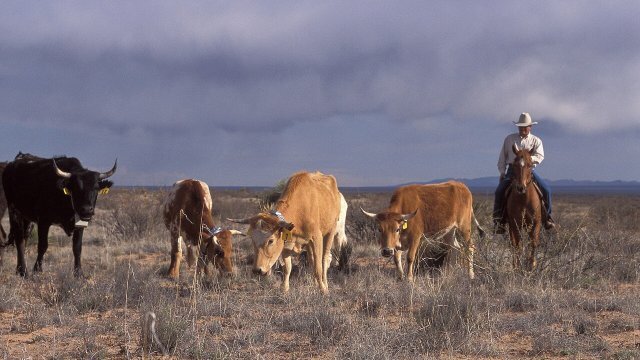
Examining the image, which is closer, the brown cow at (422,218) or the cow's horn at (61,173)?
the brown cow at (422,218)

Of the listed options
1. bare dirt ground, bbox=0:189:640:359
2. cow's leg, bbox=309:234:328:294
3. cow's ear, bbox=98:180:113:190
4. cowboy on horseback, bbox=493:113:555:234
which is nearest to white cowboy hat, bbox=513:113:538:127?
cowboy on horseback, bbox=493:113:555:234

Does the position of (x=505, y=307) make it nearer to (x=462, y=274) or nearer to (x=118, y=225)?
(x=462, y=274)

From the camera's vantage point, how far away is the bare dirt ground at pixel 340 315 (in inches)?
220

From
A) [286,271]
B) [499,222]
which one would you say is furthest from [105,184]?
[499,222]

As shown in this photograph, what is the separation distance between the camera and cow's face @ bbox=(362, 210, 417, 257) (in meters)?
9.75

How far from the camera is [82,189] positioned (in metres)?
10.3

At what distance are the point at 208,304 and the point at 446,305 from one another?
2667 mm

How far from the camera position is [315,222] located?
8922 millimetres

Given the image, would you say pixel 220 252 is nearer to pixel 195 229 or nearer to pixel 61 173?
pixel 195 229

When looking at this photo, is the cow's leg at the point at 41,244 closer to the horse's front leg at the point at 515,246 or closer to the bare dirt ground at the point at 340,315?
the bare dirt ground at the point at 340,315

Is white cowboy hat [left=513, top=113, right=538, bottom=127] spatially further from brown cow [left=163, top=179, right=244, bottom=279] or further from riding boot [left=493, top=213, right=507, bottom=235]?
brown cow [left=163, top=179, right=244, bottom=279]

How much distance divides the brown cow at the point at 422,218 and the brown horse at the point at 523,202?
569 millimetres

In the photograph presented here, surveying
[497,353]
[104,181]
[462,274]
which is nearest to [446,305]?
[497,353]

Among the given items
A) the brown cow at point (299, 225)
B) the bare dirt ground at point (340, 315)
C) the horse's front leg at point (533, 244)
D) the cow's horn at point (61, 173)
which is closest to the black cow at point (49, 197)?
the cow's horn at point (61, 173)
